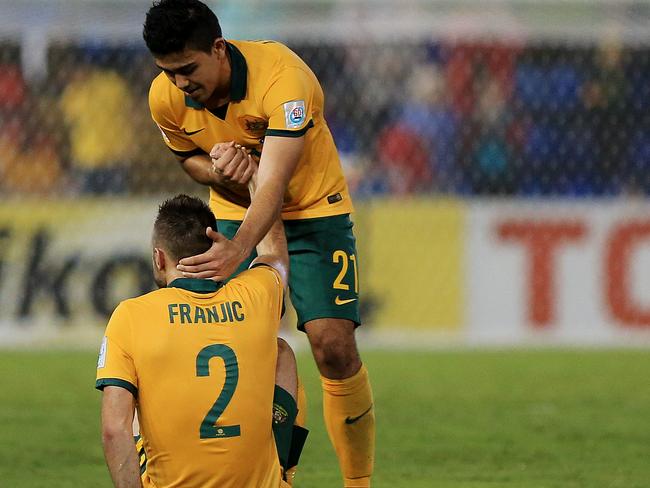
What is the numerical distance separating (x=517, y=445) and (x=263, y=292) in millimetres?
3159

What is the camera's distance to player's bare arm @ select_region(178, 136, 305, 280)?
397cm

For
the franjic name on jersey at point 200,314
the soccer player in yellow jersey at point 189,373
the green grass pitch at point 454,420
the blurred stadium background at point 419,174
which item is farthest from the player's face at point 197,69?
the blurred stadium background at point 419,174

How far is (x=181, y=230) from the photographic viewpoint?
3980 mm

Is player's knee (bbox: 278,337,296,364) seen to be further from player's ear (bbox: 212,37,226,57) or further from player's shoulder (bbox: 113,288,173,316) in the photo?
player's ear (bbox: 212,37,226,57)

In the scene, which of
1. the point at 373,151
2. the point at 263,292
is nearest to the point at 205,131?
the point at 263,292

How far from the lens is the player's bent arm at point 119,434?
151 inches

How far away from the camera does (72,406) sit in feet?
27.2

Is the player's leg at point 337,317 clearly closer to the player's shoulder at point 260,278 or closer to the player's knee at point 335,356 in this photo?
the player's knee at point 335,356

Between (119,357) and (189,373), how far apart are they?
204 millimetres

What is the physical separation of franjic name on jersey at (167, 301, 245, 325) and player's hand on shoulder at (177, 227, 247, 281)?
0.32ft

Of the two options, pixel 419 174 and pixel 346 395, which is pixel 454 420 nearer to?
pixel 346 395

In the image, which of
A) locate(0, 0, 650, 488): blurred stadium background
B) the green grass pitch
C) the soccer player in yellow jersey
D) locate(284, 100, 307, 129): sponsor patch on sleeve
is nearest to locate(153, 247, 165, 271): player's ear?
the soccer player in yellow jersey

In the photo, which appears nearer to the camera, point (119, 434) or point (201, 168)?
point (119, 434)

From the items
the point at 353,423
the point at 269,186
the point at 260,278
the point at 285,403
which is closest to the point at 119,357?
the point at 260,278
